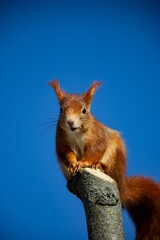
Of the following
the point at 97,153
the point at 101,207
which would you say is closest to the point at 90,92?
the point at 97,153

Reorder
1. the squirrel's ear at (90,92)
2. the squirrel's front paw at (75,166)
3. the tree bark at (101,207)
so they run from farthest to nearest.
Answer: the squirrel's ear at (90,92), the squirrel's front paw at (75,166), the tree bark at (101,207)

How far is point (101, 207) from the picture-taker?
5.23 ft

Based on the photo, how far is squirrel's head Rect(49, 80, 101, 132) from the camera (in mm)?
1715

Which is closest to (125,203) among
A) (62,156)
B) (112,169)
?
(112,169)

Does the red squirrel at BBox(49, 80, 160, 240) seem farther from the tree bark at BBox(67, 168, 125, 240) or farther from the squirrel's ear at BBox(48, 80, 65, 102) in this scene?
the tree bark at BBox(67, 168, 125, 240)

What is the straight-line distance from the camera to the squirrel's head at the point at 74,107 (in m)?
1.71

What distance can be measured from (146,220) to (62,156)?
1.41 ft

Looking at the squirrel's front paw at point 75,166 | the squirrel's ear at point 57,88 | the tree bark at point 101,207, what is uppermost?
the squirrel's ear at point 57,88

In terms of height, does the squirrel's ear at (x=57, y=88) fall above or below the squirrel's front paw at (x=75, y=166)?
above

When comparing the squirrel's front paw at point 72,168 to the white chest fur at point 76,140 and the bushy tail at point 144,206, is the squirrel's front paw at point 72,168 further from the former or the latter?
the bushy tail at point 144,206

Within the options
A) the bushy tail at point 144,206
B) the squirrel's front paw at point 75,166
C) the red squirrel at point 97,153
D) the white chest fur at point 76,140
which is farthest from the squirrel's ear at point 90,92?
the bushy tail at point 144,206

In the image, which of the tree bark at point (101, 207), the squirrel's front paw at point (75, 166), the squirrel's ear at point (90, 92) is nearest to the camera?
the tree bark at point (101, 207)

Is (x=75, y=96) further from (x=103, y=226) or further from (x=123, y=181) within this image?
(x=103, y=226)

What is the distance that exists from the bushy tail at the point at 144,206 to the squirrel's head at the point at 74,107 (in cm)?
37
